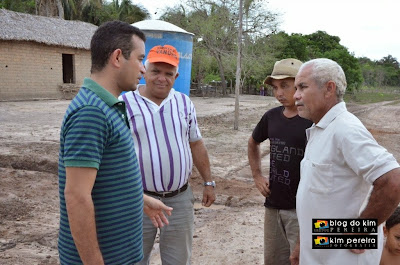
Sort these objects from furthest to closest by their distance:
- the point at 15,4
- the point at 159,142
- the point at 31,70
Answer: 1. the point at 15,4
2. the point at 31,70
3. the point at 159,142

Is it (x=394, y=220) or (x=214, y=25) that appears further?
(x=214, y=25)

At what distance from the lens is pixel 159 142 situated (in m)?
2.67

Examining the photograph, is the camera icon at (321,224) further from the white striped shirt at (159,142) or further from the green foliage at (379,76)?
the green foliage at (379,76)

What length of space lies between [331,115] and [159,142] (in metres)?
1.19

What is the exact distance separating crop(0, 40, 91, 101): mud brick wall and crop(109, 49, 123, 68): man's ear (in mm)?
19608

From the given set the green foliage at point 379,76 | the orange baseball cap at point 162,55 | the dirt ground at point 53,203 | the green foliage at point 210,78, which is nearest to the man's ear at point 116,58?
the orange baseball cap at point 162,55

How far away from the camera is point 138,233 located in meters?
1.87

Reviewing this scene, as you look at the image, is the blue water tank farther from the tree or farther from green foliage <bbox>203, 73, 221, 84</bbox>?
green foliage <bbox>203, 73, 221, 84</bbox>

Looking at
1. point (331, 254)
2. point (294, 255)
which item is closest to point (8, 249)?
point (294, 255)

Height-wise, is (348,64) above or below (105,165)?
above

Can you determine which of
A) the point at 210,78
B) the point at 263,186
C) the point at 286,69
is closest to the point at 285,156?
the point at 263,186

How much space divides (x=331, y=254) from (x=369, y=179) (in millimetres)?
452

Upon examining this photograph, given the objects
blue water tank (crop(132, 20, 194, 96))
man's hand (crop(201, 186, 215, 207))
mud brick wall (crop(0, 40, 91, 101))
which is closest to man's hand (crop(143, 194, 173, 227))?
man's hand (crop(201, 186, 215, 207))

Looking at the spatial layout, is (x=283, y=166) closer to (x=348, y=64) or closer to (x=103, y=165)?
(x=103, y=165)
